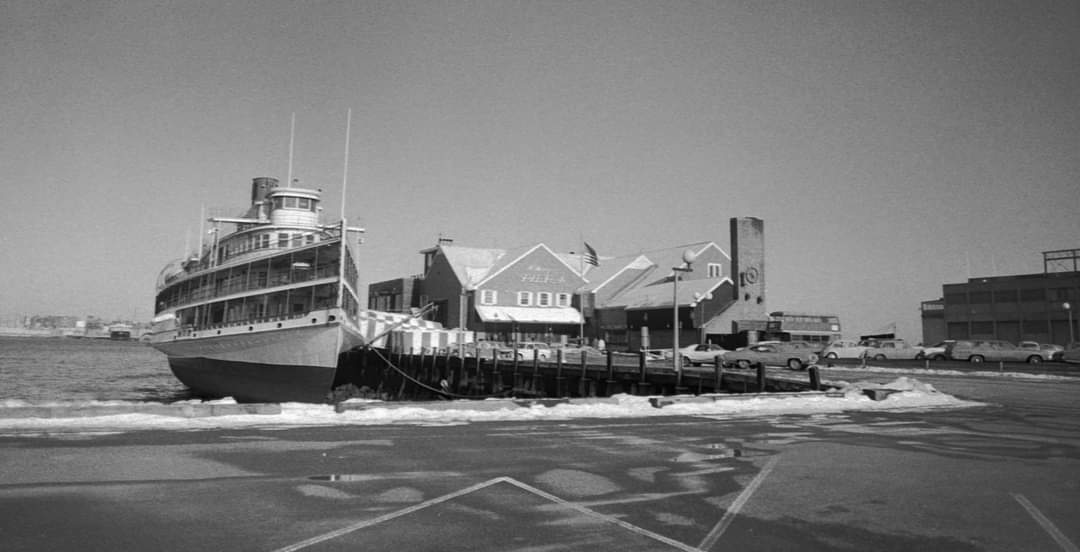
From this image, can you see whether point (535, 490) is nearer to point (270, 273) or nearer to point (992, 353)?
point (270, 273)

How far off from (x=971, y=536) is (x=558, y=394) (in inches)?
917

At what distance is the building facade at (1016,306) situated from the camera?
205 ft

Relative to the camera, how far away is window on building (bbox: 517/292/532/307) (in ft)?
199

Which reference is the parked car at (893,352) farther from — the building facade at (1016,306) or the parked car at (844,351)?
the building facade at (1016,306)

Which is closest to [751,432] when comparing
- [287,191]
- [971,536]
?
[971,536]

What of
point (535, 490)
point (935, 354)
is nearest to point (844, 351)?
point (935, 354)

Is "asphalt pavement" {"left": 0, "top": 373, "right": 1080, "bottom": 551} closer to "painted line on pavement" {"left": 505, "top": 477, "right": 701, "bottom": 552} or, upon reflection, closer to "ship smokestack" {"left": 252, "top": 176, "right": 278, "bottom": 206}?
"painted line on pavement" {"left": 505, "top": 477, "right": 701, "bottom": 552}

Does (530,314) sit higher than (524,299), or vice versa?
(524,299)

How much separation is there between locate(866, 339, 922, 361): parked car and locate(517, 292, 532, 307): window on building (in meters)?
27.5

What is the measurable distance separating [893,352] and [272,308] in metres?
38.5

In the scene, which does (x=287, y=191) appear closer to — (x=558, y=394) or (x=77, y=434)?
(x=558, y=394)

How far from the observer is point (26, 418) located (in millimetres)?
11406

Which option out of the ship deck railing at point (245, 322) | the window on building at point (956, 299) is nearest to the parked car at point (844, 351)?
the window on building at point (956, 299)

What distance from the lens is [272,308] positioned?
32562mm
